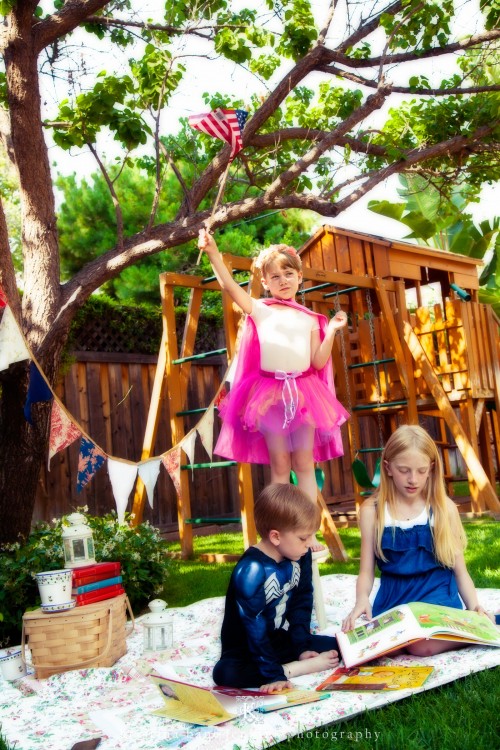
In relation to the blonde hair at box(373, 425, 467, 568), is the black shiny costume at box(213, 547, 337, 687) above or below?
below

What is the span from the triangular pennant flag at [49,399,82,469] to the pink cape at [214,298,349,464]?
73cm

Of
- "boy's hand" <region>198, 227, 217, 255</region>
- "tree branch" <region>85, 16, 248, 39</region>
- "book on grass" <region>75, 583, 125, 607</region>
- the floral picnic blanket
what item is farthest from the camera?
"tree branch" <region>85, 16, 248, 39</region>

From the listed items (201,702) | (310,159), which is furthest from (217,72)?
(201,702)

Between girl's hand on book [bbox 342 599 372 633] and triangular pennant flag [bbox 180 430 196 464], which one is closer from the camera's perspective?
girl's hand on book [bbox 342 599 372 633]

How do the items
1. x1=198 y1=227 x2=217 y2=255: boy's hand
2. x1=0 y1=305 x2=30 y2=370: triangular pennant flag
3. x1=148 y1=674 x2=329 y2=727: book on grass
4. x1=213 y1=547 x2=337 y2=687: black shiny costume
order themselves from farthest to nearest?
x1=0 y1=305 x2=30 y2=370: triangular pennant flag, x1=198 y1=227 x2=217 y2=255: boy's hand, x1=213 y1=547 x2=337 y2=687: black shiny costume, x1=148 y1=674 x2=329 y2=727: book on grass

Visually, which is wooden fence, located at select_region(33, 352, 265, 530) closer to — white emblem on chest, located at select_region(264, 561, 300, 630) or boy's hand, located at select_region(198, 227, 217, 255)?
boy's hand, located at select_region(198, 227, 217, 255)

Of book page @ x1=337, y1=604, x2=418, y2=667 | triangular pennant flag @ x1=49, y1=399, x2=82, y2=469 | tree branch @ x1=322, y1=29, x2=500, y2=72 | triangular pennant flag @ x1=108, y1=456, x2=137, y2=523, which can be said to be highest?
tree branch @ x1=322, y1=29, x2=500, y2=72

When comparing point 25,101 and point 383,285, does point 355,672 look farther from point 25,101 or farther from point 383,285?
point 383,285

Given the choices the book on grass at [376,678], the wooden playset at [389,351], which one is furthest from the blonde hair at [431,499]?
the wooden playset at [389,351]

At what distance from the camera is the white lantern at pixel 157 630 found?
10.1 ft

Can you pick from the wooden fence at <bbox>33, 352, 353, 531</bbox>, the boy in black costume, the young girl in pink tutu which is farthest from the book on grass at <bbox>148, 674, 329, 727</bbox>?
the wooden fence at <bbox>33, 352, 353, 531</bbox>

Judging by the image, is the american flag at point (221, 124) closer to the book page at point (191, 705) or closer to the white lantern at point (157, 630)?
the white lantern at point (157, 630)

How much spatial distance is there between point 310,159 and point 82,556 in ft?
8.40

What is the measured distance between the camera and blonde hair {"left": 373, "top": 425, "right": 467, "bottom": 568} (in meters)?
2.76
